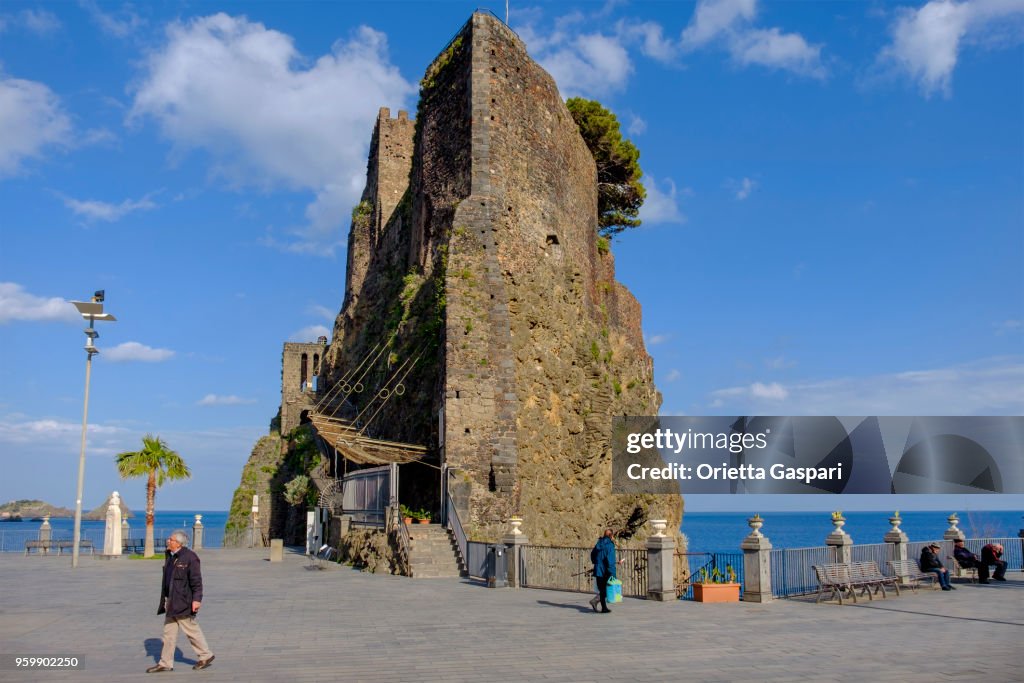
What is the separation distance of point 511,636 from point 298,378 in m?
45.0

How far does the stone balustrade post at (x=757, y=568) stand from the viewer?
50.5 feet

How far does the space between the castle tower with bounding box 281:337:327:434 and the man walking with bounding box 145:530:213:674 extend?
138 feet

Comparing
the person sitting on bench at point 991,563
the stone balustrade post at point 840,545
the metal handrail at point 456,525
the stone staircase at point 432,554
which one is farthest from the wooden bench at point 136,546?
the person sitting on bench at point 991,563

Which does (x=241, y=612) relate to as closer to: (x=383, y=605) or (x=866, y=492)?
(x=383, y=605)

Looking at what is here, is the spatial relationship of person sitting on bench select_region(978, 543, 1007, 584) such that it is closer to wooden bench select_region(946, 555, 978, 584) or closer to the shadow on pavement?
wooden bench select_region(946, 555, 978, 584)

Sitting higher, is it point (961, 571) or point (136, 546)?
point (961, 571)

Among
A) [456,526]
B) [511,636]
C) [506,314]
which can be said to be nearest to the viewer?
[511,636]

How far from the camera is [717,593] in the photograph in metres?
15.7

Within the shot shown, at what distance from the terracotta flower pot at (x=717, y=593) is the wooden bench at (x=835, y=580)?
5.14 ft

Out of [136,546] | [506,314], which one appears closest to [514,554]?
[506,314]

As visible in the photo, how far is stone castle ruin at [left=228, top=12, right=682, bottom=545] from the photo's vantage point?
88.8 feet

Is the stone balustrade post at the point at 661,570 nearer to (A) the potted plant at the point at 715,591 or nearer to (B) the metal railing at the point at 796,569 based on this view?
(A) the potted plant at the point at 715,591

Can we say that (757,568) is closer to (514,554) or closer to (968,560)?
(514,554)

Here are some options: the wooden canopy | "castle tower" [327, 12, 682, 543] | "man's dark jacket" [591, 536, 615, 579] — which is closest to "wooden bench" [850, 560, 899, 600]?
"man's dark jacket" [591, 536, 615, 579]
